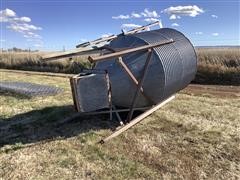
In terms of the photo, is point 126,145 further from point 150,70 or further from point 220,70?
point 220,70

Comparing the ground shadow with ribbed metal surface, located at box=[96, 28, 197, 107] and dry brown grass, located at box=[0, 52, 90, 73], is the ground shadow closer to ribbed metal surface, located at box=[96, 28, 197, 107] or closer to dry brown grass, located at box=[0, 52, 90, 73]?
ribbed metal surface, located at box=[96, 28, 197, 107]

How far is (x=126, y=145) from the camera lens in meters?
5.70

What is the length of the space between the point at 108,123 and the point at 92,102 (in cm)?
92

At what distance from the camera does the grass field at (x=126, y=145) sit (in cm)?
473

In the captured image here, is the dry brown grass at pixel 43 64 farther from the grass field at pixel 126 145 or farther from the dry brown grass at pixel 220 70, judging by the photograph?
the grass field at pixel 126 145

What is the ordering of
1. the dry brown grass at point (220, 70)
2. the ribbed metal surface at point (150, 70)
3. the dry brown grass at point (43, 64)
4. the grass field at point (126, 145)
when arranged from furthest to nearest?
1. the dry brown grass at point (43, 64)
2. the dry brown grass at point (220, 70)
3. the ribbed metal surface at point (150, 70)
4. the grass field at point (126, 145)

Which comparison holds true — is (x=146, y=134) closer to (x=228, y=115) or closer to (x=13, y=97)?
(x=228, y=115)

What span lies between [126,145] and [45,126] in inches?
86.0

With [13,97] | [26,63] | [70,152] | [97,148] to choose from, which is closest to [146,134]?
[97,148]

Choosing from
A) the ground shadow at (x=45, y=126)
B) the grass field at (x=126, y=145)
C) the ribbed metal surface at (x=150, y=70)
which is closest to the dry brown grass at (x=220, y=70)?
the grass field at (x=126, y=145)

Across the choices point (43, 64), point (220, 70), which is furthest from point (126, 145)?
point (43, 64)

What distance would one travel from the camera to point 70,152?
5453 millimetres

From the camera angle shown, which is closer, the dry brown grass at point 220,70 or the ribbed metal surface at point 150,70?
the ribbed metal surface at point 150,70

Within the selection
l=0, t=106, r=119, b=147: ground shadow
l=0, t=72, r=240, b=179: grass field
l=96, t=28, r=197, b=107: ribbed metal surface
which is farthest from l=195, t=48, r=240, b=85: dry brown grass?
l=0, t=106, r=119, b=147: ground shadow
